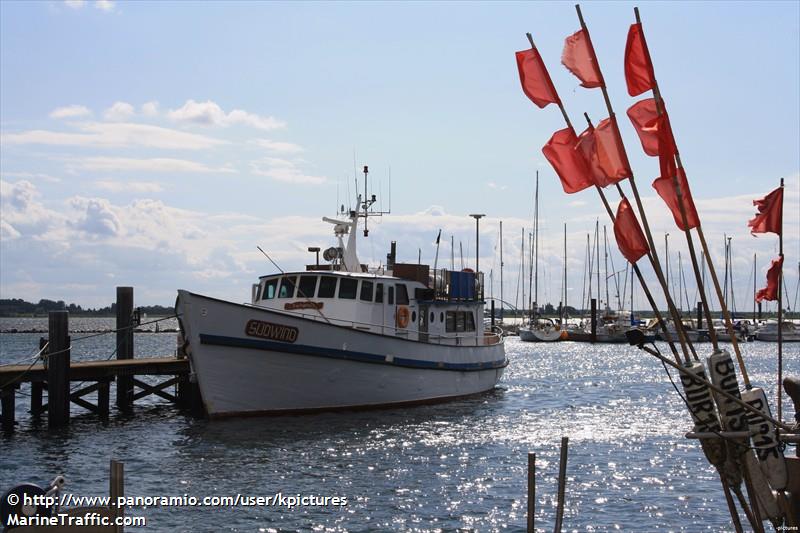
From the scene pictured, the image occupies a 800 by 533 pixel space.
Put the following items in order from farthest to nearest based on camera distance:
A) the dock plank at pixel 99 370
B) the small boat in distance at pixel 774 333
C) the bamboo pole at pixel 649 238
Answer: the small boat in distance at pixel 774 333
the dock plank at pixel 99 370
the bamboo pole at pixel 649 238

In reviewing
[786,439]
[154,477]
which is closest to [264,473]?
[154,477]

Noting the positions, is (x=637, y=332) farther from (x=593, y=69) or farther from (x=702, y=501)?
(x=702, y=501)

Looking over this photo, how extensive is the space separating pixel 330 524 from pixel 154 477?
496cm

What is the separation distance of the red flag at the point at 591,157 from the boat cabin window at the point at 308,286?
59.4 feet

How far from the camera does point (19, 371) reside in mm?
22375

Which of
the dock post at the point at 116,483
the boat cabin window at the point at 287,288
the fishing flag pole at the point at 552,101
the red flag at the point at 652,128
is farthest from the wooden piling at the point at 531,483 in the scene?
the boat cabin window at the point at 287,288

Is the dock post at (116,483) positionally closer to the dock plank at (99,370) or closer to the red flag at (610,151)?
the red flag at (610,151)

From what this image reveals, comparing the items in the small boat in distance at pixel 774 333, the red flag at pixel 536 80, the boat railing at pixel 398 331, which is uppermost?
the red flag at pixel 536 80

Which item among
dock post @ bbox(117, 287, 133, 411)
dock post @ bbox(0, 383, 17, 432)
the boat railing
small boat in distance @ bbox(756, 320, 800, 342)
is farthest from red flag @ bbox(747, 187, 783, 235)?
small boat in distance @ bbox(756, 320, 800, 342)

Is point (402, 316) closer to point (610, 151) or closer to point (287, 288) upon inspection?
point (287, 288)

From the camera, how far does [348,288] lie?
83.4ft

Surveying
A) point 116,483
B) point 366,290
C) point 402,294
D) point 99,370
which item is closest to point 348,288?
point 366,290

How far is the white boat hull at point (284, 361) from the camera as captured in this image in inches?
850

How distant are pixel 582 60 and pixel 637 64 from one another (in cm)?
47
